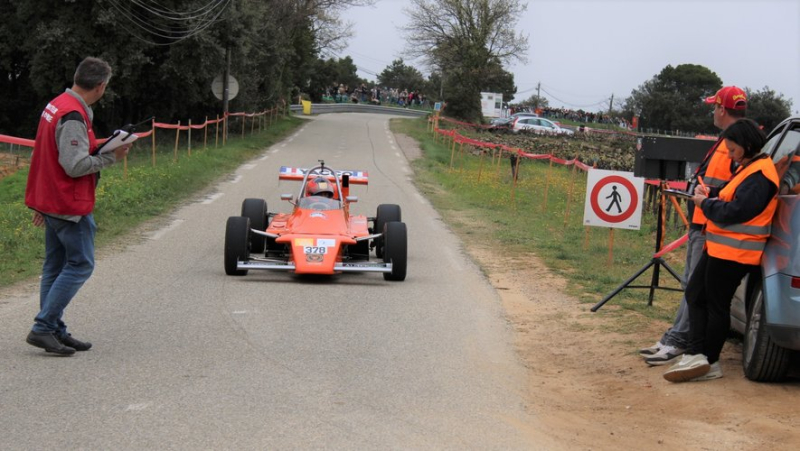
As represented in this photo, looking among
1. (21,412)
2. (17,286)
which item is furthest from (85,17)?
(21,412)

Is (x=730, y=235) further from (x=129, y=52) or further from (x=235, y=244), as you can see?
(x=129, y=52)

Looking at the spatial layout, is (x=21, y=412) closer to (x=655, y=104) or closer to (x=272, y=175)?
(x=272, y=175)

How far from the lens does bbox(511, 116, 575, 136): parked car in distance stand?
56719 millimetres

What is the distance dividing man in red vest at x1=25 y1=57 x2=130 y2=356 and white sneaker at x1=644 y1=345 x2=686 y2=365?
4.29 meters

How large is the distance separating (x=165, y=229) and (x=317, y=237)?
4631 mm

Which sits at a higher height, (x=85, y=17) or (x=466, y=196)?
(x=85, y=17)

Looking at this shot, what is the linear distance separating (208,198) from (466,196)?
21.2 ft

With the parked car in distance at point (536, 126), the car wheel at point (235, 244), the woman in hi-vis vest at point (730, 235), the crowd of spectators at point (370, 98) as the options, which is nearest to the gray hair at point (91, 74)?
the car wheel at point (235, 244)

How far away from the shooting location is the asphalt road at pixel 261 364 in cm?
545

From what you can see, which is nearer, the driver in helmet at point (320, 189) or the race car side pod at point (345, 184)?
the driver in helmet at point (320, 189)

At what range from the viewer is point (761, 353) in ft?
21.4

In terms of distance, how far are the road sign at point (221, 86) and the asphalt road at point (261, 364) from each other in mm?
26763

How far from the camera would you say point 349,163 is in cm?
3042

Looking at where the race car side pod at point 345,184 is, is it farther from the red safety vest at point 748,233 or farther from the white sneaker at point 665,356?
the red safety vest at point 748,233
